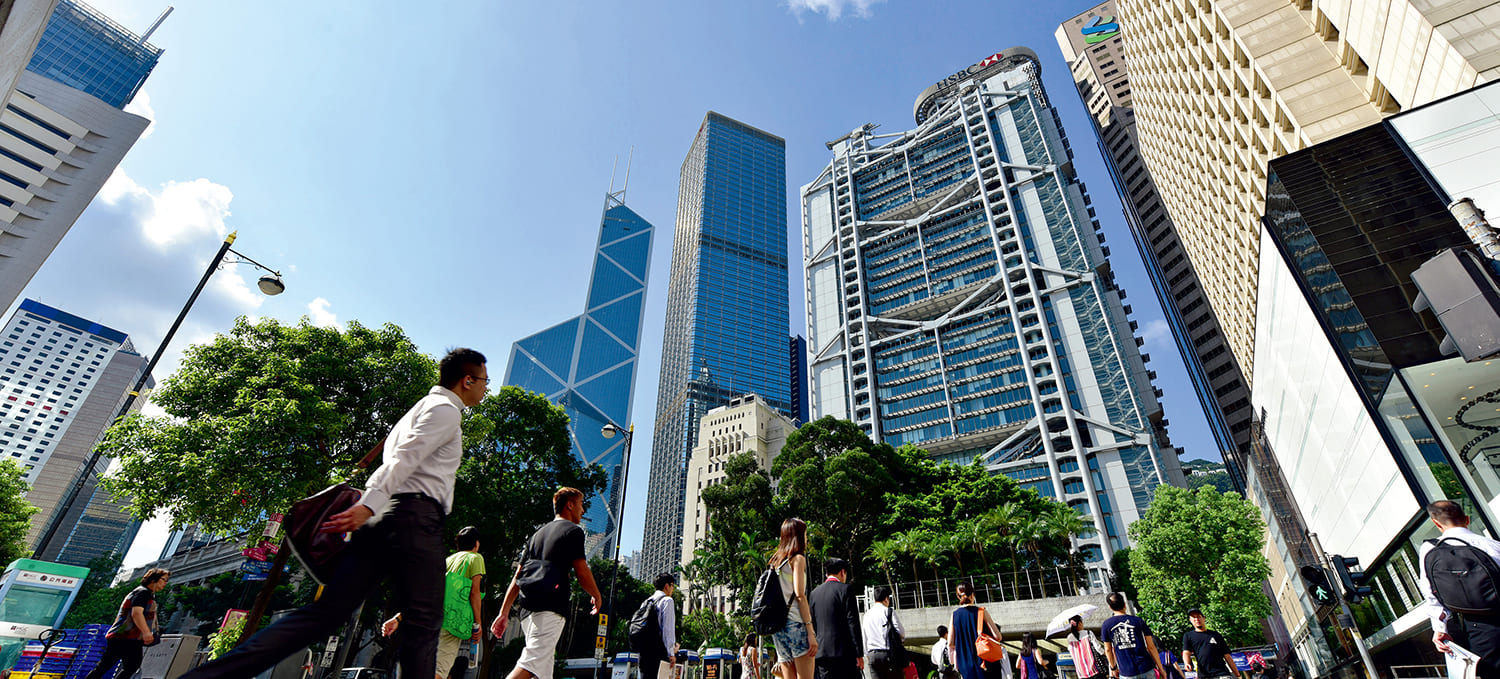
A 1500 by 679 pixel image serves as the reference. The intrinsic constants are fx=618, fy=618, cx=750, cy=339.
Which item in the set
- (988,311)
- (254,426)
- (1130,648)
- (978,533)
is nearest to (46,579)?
(254,426)

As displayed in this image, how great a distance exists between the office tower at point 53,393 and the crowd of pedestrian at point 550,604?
15537cm

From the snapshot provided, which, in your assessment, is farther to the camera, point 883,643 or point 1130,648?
point 1130,648

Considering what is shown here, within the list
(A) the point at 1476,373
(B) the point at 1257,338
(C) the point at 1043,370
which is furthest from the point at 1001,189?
(A) the point at 1476,373

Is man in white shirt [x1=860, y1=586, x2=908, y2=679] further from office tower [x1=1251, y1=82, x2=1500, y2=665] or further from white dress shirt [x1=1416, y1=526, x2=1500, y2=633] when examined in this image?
office tower [x1=1251, y1=82, x2=1500, y2=665]

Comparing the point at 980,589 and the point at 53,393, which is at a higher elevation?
the point at 53,393

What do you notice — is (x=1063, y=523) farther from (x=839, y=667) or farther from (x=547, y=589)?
(x=547, y=589)

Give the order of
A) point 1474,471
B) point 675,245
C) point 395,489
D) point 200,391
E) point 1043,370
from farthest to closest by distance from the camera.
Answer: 1. point 675,245
2. point 1043,370
3. point 200,391
4. point 1474,471
5. point 395,489

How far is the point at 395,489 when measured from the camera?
8.45 ft

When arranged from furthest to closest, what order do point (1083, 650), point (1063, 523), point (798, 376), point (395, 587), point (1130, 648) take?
1. point (798, 376)
2. point (1063, 523)
3. point (1083, 650)
4. point (1130, 648)
5. point (395, 587)

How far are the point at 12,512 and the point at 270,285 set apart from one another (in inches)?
1239

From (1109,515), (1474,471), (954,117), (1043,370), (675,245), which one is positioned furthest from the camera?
(675,245)

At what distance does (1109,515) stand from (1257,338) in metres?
37.4

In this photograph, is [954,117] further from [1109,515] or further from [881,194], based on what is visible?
[1109,515]

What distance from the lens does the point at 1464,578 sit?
405 cm
